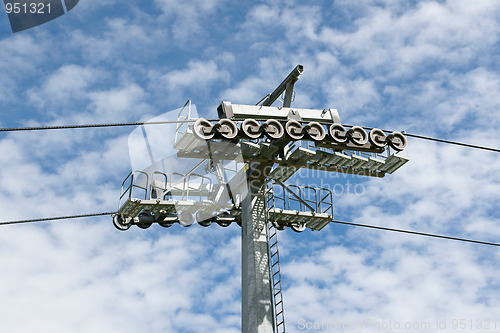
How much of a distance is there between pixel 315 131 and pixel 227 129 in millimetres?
2309

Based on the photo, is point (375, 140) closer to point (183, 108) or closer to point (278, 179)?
point (278, 179)

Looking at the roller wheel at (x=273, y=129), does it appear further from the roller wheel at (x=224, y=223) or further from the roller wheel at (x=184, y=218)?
the roller wheel at (x=224, y=223)

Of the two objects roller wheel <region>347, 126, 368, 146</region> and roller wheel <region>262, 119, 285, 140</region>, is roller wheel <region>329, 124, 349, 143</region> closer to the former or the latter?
roller wheel <region>347, 126, 368, 146</region>

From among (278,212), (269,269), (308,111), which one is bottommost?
(269,269)

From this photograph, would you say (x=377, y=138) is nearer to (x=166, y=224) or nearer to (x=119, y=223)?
(x=166, y=224)

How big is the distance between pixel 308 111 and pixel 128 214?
5.85 metres

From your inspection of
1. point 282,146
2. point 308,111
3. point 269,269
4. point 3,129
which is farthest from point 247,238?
point 3,129

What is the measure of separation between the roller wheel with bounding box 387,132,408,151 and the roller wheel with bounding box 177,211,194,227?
6080mm

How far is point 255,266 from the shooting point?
55.0ft

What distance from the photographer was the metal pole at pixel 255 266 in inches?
636

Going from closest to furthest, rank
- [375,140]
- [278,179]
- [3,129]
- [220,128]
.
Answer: [3,129] → [220,128] → [375,140] → [278,179]

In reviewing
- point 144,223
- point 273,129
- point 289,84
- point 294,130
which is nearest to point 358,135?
point 294,130

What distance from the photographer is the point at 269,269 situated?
16812 mm

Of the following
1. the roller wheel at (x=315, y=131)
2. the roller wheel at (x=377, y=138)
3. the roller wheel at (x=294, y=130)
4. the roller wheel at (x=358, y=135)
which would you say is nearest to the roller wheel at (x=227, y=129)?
the roller wheel at (x=294, y=130)
